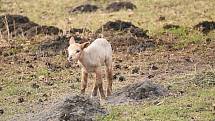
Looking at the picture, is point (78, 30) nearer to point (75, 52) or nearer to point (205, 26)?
point (205, 26)

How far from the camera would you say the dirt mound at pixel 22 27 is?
2312 cm

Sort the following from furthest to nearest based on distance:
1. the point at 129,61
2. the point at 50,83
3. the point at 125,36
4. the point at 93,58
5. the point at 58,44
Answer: the point at 125,36 < the point at 58,44 < the point at 129,61 < the point at 50,83 < the point at 93,58

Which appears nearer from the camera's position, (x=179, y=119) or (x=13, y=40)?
(x=179, y=119)

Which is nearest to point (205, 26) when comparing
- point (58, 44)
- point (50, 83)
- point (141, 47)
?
point (141, 47)

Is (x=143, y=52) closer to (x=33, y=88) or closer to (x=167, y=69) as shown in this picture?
(x=167, y=69)

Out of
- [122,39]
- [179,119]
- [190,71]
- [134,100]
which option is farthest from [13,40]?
[179,119]

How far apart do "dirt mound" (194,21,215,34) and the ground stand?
0.55 feet

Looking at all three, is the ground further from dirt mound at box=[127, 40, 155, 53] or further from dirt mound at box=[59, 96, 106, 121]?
dirt mound at box=[59, 96, 106, 121]

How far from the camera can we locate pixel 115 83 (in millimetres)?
16188

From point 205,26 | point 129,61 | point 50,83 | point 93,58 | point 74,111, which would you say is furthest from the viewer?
point 205,26

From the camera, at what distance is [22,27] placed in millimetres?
23922

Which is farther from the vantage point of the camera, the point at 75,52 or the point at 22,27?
the point at 22,27

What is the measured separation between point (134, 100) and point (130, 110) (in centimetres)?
98

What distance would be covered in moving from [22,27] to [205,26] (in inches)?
254
